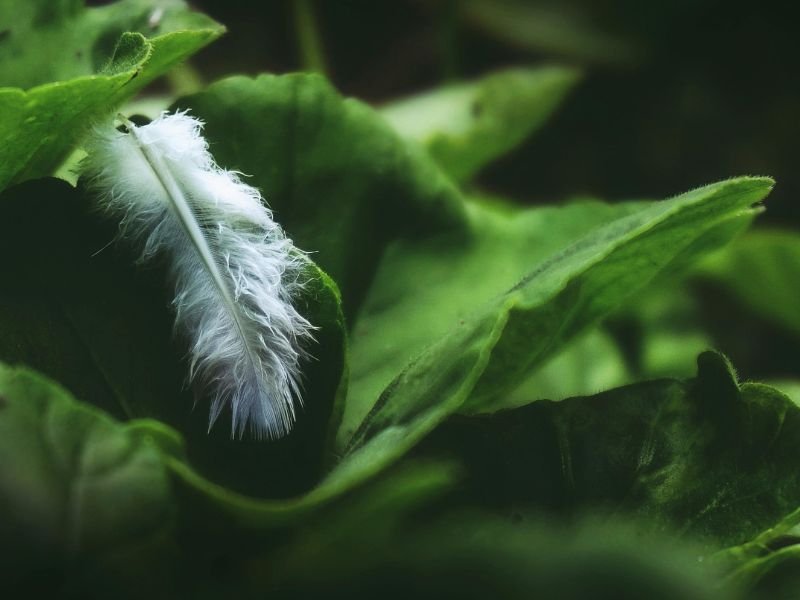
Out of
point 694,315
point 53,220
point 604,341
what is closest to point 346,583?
point 53,220

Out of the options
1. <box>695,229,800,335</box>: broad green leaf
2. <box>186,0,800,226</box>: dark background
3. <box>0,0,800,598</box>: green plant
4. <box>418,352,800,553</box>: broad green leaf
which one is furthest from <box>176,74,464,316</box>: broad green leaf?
<box>186,0,800,226</box>: dark background

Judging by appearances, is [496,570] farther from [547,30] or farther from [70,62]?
[547,30]

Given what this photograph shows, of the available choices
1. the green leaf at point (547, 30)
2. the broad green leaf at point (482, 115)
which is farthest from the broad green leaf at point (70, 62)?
the green leaf at point (547, 30)

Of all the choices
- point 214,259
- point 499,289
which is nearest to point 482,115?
point 499,289

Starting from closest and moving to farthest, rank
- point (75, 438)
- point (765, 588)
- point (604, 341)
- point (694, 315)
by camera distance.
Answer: point (75, 438), point (765, 588), point (604, 341), point (694, 315)

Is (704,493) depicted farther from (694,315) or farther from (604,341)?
(694,315)

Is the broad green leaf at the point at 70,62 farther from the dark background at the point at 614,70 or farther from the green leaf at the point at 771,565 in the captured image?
the dark background at the point at 614,70
